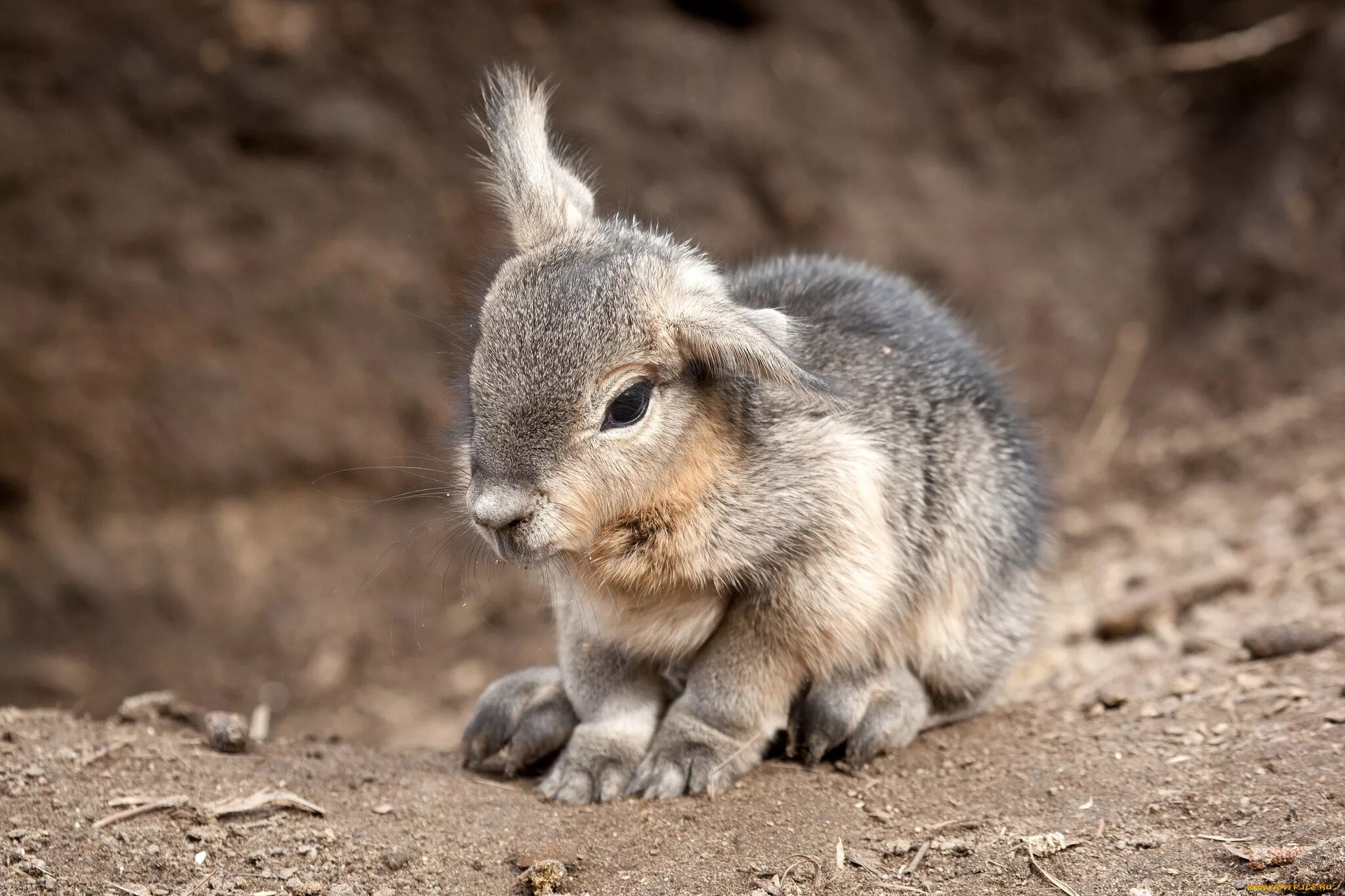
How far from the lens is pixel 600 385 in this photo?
14.1 feet

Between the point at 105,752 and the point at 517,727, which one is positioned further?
the point at 517,727

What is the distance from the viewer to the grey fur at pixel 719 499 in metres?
4.32

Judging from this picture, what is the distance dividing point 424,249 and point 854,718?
260 inches

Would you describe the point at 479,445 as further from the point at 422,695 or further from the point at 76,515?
the point at 76,515

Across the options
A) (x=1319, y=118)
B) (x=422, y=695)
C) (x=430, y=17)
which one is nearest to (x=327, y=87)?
(x=430, y=17)

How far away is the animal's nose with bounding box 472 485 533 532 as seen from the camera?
413 cm

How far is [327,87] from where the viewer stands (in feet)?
32.8

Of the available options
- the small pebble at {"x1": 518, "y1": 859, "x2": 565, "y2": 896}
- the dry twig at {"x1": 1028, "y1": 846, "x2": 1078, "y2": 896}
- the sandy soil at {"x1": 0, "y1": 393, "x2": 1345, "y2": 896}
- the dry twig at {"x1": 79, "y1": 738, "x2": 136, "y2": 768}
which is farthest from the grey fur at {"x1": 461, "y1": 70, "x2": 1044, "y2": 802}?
the dry twig at {"x1": 79, "y1": 738, "x2": 136, "y2": 768}

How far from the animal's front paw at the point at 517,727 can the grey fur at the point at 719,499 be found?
1 centimetres

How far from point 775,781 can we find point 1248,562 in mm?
3975

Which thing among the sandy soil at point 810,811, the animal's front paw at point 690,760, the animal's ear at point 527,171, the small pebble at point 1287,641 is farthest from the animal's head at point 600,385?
the small pebble at point 1287,641

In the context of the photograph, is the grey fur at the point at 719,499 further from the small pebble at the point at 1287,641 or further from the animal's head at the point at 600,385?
the small pebble at the point at 1287,641

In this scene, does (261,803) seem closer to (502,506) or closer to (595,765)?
(595,765)

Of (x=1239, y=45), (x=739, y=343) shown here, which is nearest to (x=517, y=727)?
(x=739, y=343)
